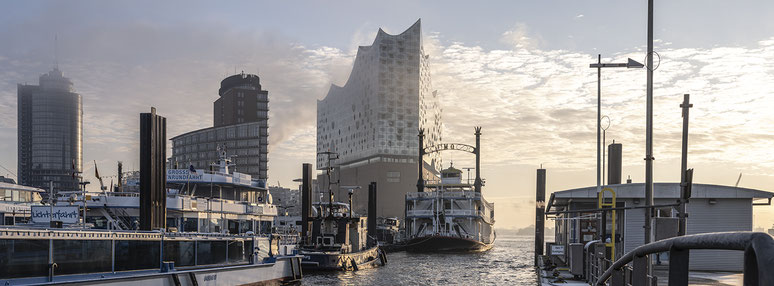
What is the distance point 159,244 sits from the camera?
26.7 meters

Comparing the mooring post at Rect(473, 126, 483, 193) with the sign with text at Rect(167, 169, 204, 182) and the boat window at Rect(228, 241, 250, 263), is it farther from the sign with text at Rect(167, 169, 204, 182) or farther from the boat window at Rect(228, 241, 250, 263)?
the boat window at Rect(228, 241, 250, 263)

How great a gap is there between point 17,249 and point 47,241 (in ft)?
3.61

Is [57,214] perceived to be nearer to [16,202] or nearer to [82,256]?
[82,256]

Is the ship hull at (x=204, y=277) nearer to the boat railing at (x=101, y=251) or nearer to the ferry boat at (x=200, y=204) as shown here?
the boat railing at (x=101, y=251)

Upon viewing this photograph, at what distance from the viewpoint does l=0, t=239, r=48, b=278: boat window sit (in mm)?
20281

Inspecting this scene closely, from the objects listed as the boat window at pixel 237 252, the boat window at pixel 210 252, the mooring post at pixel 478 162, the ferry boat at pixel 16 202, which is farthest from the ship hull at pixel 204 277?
the mooring post at pixel 478 162

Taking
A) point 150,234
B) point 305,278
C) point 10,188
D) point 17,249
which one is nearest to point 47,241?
point 17,249

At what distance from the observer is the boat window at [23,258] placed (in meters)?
20.3

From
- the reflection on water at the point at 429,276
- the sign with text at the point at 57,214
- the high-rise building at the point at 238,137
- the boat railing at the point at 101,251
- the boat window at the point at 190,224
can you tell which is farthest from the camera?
the high-rise building at the point at 238,137

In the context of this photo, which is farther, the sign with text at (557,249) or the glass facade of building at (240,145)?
the glass facade of building at (240,145)

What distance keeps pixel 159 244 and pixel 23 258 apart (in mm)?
6292

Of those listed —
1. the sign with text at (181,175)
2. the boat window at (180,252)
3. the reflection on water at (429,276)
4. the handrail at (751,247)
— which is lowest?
the reflection on water at (429,276)

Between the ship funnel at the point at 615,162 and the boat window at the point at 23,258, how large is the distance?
32.0 m

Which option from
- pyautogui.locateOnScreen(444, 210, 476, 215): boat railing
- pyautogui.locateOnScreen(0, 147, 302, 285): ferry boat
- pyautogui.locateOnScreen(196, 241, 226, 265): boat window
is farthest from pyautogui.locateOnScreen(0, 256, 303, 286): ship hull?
pyautogui.locateOnScreen(444, 210, 476, 215): boat railing
